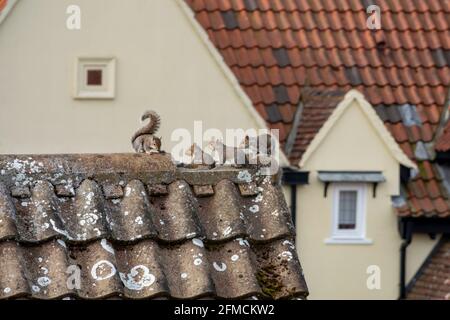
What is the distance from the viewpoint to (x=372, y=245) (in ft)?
90.8

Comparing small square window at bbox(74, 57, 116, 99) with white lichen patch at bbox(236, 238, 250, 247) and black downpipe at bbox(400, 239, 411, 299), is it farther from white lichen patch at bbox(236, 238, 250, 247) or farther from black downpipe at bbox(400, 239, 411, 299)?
white lichen patch at bbox(236, 238, 250, 247)

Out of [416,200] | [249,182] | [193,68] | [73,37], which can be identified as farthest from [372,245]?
[249,182]

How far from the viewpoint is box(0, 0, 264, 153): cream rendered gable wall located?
2572cm

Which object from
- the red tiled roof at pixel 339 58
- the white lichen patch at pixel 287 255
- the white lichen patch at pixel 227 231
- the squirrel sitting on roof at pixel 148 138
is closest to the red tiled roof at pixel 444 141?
the red tiled roof at pixel 339 58

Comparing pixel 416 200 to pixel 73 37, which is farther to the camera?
pixel 416 200

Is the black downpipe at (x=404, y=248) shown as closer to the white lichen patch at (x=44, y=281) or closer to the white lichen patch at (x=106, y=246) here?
the white lichen patch at (x=106, y=246)

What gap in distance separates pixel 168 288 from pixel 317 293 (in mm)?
19904

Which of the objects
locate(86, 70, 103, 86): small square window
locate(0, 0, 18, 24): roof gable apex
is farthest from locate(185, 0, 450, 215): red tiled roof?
locate(0, 0, 18, 24): roof gable apex

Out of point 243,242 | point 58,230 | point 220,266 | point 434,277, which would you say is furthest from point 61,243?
point 434,277

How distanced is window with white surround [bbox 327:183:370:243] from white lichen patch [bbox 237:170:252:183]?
19702mm

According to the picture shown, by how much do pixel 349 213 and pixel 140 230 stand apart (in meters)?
20.7

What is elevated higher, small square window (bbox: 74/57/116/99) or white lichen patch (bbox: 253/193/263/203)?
small square window (bbox: 74/57/116/99)

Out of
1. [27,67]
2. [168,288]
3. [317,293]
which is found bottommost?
[317,293]
